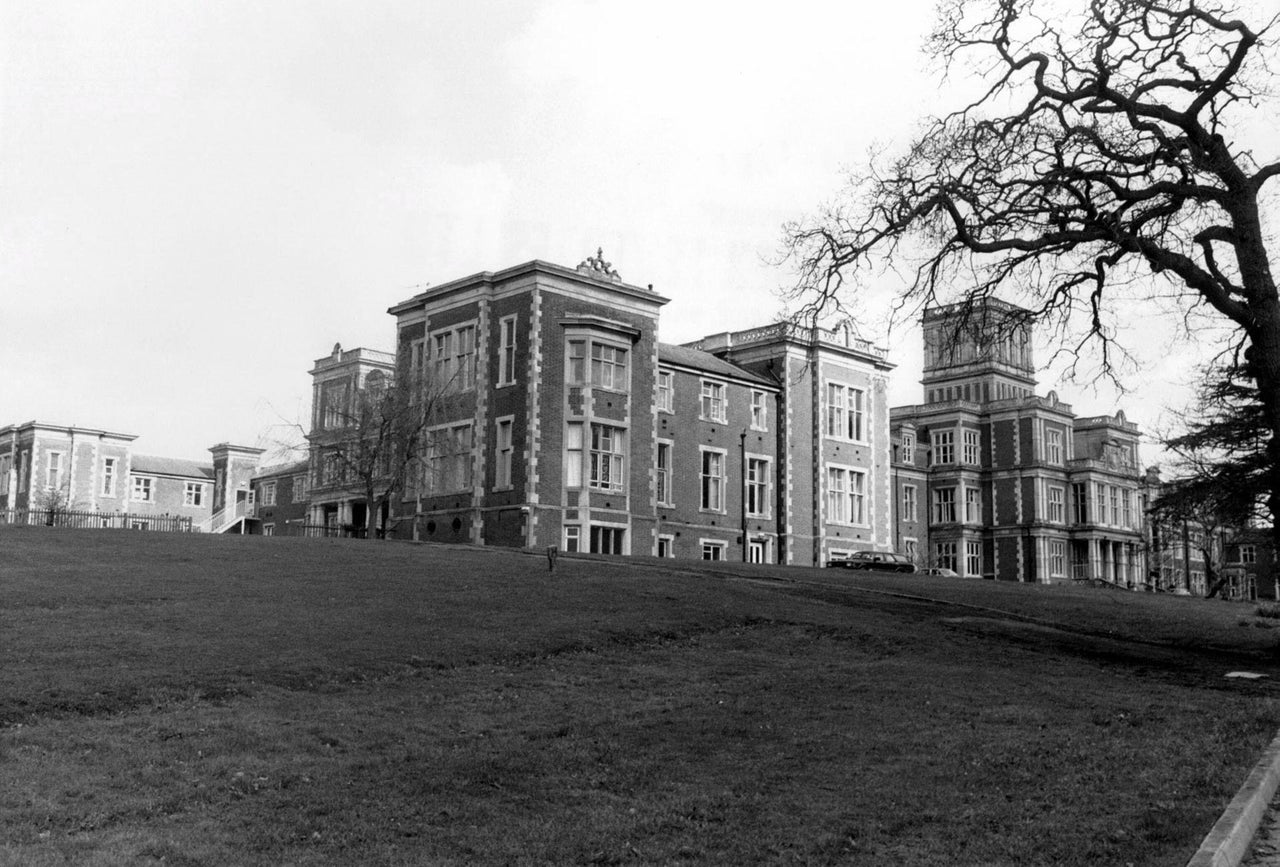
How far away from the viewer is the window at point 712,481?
2419 inches

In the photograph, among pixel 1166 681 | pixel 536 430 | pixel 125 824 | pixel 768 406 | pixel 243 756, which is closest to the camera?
pixel 125 824

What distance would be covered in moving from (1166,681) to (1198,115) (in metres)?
10.5

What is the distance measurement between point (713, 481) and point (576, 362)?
1313cm

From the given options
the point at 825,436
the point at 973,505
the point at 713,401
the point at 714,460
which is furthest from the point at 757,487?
the point at 973,505

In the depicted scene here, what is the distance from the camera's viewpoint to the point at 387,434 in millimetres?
51812

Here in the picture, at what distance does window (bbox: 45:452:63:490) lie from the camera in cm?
9331

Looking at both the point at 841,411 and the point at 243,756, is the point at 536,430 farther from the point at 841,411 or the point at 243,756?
the point at 243,756

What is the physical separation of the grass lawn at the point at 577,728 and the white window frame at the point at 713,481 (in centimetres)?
3404

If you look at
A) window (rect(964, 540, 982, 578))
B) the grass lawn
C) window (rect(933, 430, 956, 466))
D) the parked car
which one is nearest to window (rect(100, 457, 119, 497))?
the parked car

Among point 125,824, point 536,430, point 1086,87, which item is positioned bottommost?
point 125,824

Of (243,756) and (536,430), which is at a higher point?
(536,430)

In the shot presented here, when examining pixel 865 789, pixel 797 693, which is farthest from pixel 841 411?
pixel 865 789

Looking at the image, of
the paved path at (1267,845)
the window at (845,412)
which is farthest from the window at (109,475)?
the paved path at (1267,845)

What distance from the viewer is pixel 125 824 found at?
34.2 feet
